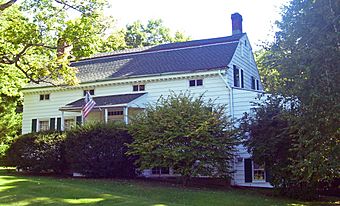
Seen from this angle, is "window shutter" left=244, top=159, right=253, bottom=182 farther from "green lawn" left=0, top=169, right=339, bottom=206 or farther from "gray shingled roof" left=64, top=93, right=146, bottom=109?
"gray shingled roof" left=64, top=93, right=146, bottom=109

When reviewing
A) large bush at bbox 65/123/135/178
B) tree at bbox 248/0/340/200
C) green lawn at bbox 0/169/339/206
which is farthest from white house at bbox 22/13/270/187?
tree at bbox 248/0/340/200

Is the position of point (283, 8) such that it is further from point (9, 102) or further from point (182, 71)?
point (9, 102)

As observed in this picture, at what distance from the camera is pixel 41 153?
63.4ft

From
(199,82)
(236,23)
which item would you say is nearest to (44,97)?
(199,82)

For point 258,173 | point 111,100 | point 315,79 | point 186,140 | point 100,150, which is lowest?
point 258,173

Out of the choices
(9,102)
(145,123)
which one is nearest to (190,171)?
(145,123)

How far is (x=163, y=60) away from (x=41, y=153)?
9042mm

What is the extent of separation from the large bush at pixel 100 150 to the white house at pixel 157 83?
8.30 ft

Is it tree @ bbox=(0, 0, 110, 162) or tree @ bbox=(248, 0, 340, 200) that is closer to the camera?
tree @ bbox=(248, 0, 340, 200)

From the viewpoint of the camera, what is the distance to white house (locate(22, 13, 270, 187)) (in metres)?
20.3

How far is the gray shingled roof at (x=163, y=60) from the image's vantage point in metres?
21.7

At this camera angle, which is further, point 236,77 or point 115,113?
point 115,113

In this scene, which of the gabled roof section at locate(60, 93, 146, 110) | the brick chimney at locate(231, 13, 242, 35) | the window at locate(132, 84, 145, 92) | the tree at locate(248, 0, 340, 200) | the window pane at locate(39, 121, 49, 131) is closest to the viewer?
the tree at locate(248, 0, 340, 200)

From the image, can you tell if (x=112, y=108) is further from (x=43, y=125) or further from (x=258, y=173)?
(x=258, y=173)
